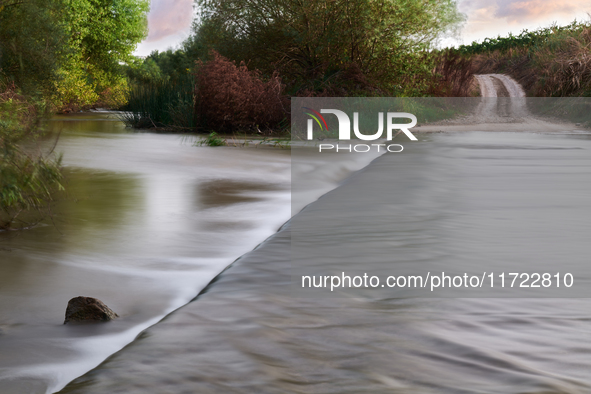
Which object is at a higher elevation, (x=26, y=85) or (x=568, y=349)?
(x=26, y=85)

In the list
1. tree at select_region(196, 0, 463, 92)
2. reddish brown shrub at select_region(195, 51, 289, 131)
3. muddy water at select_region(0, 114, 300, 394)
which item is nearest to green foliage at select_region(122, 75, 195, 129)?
reddish brown shrub at select_region(195, 51, 289, 131)

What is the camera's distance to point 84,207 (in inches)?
193

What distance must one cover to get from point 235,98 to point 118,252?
968cm

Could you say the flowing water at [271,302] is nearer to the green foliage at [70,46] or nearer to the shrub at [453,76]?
the green foliage at [70,46]

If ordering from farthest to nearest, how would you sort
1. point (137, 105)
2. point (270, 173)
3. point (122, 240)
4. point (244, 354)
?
point (137, 105)
point (270, 173)
point (122, 240)
point (244, 354)

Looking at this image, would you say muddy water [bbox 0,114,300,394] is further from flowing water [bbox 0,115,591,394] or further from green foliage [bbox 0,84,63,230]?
green foliage [bbox 0,84,63,230]

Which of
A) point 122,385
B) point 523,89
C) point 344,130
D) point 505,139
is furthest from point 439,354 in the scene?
point 523,89

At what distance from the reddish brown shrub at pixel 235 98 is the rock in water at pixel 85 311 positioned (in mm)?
10725

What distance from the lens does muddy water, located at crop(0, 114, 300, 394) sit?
2258 mm

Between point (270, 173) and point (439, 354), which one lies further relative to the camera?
point (270, 173)

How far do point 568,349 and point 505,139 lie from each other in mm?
11723

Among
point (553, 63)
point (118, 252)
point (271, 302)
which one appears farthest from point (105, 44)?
point (271, 302)

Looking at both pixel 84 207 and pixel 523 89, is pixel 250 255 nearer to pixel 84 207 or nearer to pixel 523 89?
pixel 84 207
